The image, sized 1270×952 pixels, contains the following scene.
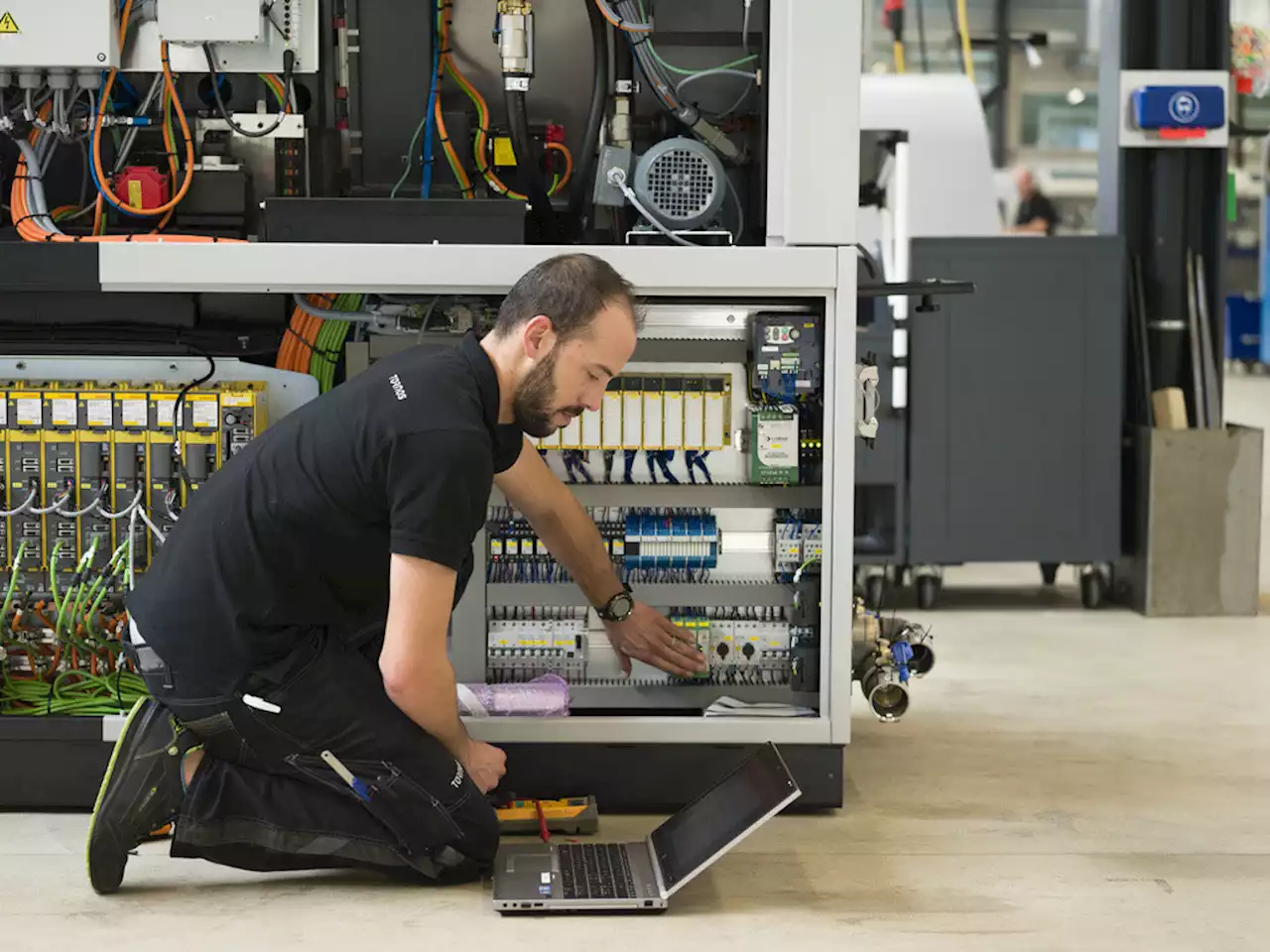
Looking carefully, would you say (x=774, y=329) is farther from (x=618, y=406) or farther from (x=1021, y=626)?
(x=1021, y=626)

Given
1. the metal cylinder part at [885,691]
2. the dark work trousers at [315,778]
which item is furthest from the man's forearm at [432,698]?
the metal cylinder part at [885,691]

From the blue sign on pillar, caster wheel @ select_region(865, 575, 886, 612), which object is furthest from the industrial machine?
the blue sign on pillar

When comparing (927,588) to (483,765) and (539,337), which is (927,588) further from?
(539,337)

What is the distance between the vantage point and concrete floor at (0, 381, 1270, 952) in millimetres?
2459

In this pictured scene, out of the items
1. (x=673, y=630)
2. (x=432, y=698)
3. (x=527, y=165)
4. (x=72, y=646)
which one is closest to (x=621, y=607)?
(x=673, y=630)

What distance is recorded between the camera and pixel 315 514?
2.55 metres

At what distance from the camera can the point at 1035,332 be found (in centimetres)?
496

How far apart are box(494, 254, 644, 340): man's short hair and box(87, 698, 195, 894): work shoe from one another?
87 cm

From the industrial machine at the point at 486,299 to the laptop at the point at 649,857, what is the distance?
0.29m

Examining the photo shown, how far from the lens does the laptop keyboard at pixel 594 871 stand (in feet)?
8.46

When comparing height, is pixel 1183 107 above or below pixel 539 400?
above

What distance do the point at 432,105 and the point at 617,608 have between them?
114 centimetres

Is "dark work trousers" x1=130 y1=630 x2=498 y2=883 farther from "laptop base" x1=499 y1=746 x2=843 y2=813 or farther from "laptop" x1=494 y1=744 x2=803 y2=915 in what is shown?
"laptop base" x1=499 y1=746 x2=843 y2=813

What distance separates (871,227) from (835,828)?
3.13 metres
